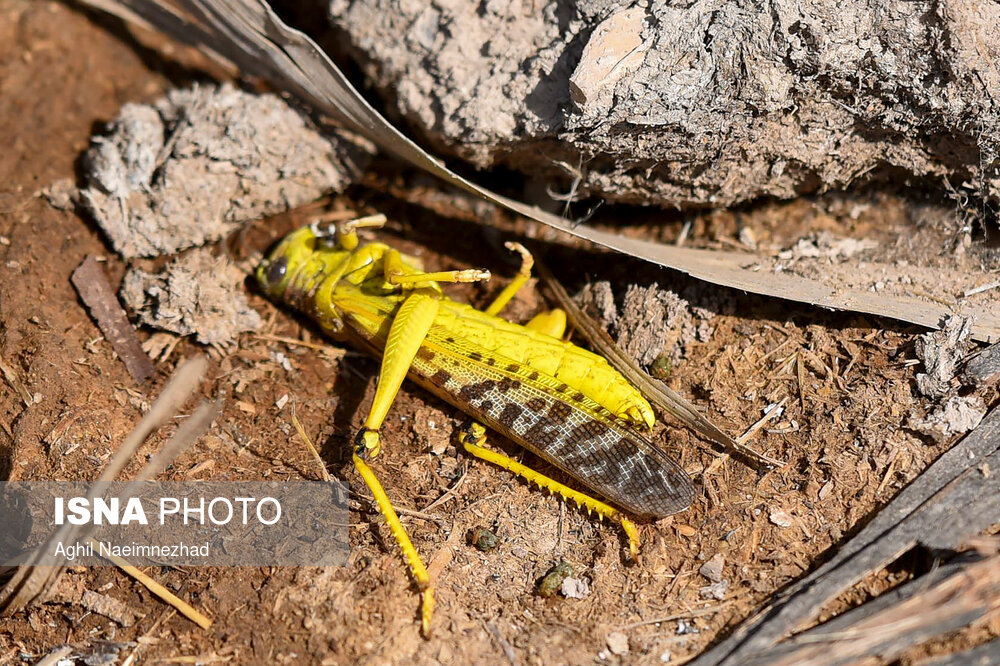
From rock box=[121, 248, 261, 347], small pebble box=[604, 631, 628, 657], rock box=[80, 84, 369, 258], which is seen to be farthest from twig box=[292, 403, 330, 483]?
small pebble box=[604, 631, 628, 657]

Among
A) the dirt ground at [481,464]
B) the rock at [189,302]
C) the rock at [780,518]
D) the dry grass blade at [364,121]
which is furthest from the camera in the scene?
the rock at [189,302]

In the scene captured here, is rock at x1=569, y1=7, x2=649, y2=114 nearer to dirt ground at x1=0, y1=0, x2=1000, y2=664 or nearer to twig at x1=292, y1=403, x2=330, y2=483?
dirt ground at x1=0, y1=0, x2=1000, y2=664

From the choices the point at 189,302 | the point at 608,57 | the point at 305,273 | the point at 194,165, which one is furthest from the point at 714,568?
the point at 194,165

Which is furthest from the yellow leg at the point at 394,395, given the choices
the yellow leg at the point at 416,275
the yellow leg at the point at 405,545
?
the yellow leg at the point at 416,275

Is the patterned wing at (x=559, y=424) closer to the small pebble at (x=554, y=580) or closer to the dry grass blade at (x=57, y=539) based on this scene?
the small pebble at (x=554, y=580)

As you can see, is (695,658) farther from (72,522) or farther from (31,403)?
(31,403)

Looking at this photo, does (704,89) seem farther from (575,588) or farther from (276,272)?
(276,272)

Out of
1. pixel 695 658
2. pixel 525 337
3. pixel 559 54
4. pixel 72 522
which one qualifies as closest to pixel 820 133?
pixel 559 54
